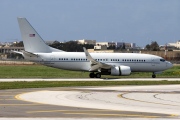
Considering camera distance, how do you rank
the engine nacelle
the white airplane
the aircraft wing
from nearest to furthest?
the aircraft wing < the white airplane < the engine nacelle

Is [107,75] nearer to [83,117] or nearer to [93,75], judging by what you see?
[93,75]

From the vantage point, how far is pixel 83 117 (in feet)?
56.1

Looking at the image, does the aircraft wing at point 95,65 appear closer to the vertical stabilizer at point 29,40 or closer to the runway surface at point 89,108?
the vertical stabilizer at point 29,40

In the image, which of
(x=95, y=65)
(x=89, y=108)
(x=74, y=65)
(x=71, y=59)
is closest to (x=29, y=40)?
(x=71, y=59)

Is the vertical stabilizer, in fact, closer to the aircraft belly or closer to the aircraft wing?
the aircraft belly

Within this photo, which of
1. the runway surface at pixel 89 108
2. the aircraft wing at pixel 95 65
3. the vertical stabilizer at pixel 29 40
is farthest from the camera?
the vertical stabilizer at pixel 29 40

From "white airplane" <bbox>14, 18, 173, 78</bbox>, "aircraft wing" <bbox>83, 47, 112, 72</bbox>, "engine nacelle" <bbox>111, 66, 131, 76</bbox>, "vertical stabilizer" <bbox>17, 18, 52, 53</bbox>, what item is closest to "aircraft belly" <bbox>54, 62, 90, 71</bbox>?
"white airplane" <bbox>14, 18, 173, 78</bbox>

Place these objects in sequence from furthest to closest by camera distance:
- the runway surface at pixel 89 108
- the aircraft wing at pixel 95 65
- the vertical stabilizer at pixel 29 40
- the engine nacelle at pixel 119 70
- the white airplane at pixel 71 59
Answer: the vertical stabilizer at pixel 29 40 < the engine nacelle at pixel 119 70 < the white airplane at pixel 71 59 < the aircraft wing at pixel 95 65 < the runway surface at pixel 89 108

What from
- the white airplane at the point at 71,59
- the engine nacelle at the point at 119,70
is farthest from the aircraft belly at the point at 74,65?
the engine nacelle at the point at 119,70

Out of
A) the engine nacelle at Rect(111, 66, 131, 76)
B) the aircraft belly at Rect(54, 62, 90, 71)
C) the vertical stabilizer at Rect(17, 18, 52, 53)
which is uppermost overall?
the vertical stabilizer at Rect(17, 18, 52, 53)

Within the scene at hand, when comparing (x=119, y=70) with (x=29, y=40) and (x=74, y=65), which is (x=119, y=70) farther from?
(x=29, y=40)

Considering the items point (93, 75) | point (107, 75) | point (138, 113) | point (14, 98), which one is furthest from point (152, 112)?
point (107, 75)

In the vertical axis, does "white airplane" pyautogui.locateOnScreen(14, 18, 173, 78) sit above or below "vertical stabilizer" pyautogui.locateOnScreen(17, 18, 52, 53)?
below

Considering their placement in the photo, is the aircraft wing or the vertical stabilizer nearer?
the aircraft wing
